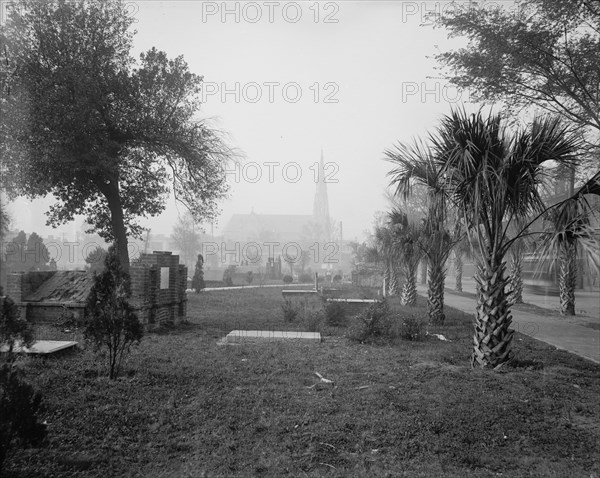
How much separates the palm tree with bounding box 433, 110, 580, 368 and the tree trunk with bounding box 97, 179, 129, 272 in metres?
11.0

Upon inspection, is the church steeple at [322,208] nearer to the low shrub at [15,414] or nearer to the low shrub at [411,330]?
the low shrub at [411,330]

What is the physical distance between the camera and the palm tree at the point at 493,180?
623cm

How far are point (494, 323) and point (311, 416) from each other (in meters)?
3.75

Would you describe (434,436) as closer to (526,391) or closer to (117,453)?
(526,391)

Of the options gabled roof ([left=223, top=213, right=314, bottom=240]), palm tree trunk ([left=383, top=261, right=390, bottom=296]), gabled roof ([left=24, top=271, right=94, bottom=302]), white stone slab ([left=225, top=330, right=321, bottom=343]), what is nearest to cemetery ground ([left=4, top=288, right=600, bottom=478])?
white stone slab ([left=225, top=330, right=321, bottom=343])

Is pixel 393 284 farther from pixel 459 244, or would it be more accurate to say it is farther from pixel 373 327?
pixel 373 327

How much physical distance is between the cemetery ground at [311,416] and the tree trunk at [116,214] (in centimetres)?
759

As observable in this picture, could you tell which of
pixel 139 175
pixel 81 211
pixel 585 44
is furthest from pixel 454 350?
pixel 81 211

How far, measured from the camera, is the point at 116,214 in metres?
14.1

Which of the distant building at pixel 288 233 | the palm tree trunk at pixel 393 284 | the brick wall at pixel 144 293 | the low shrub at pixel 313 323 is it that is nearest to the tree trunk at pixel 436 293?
the low shrub at pixel 313 323

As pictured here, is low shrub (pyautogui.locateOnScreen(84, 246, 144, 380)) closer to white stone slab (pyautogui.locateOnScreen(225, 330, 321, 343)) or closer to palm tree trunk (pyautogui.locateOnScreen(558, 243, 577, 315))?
white stone slab (pyautogui.locateOnScreen(225, 330, 321, 343))

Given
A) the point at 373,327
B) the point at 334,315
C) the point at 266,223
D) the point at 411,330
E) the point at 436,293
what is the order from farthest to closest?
1. the point at 266,223
2. the point at 436,293
3. the point at 334,315
4. the point at 411,330
5. the point at 373,327

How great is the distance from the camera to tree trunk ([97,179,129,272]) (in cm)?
1370

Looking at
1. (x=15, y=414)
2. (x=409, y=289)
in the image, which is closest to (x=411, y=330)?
(x=15, y=414)
